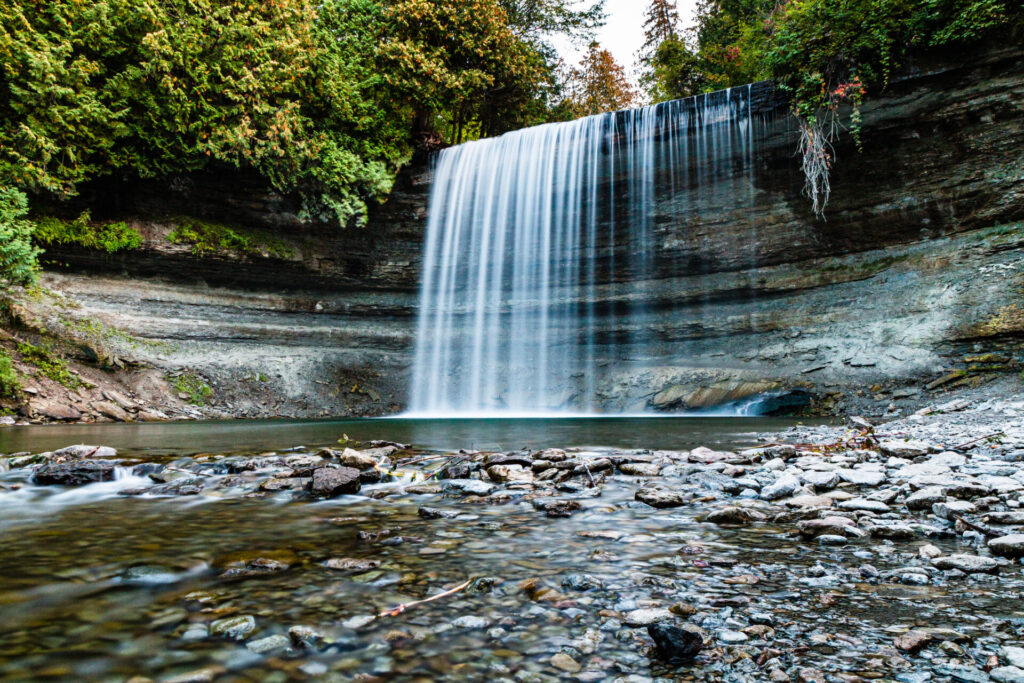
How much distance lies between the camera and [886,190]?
13.0 metres

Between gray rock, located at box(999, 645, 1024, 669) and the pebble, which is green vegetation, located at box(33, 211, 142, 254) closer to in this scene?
the pebble

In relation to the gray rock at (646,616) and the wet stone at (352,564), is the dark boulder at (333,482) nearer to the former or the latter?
the wet stone at (352,564)

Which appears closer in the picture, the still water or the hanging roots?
the still water

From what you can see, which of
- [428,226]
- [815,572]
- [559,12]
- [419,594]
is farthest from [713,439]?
[559,12]

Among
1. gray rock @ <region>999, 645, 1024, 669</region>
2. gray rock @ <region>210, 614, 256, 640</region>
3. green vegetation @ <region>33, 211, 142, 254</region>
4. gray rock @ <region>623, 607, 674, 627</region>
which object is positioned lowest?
gray rock @ <region>210, 614, 256, 640</region>

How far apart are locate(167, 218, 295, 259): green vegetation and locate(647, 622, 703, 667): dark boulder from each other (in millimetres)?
16569

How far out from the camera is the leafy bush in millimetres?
10398

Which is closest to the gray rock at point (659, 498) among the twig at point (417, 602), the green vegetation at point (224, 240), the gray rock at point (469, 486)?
the gray rock at point (469, 486)

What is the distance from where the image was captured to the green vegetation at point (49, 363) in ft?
37.3

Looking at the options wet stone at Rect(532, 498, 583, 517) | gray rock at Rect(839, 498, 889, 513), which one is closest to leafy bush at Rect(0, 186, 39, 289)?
wet stone at Rect(532, 498, 583, 517)

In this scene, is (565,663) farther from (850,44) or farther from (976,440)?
(850,44)

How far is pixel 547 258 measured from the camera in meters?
16.8

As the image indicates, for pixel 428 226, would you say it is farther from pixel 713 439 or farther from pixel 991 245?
pixel 991 245

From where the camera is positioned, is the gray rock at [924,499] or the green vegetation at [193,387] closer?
the gray rock at [924,499]
